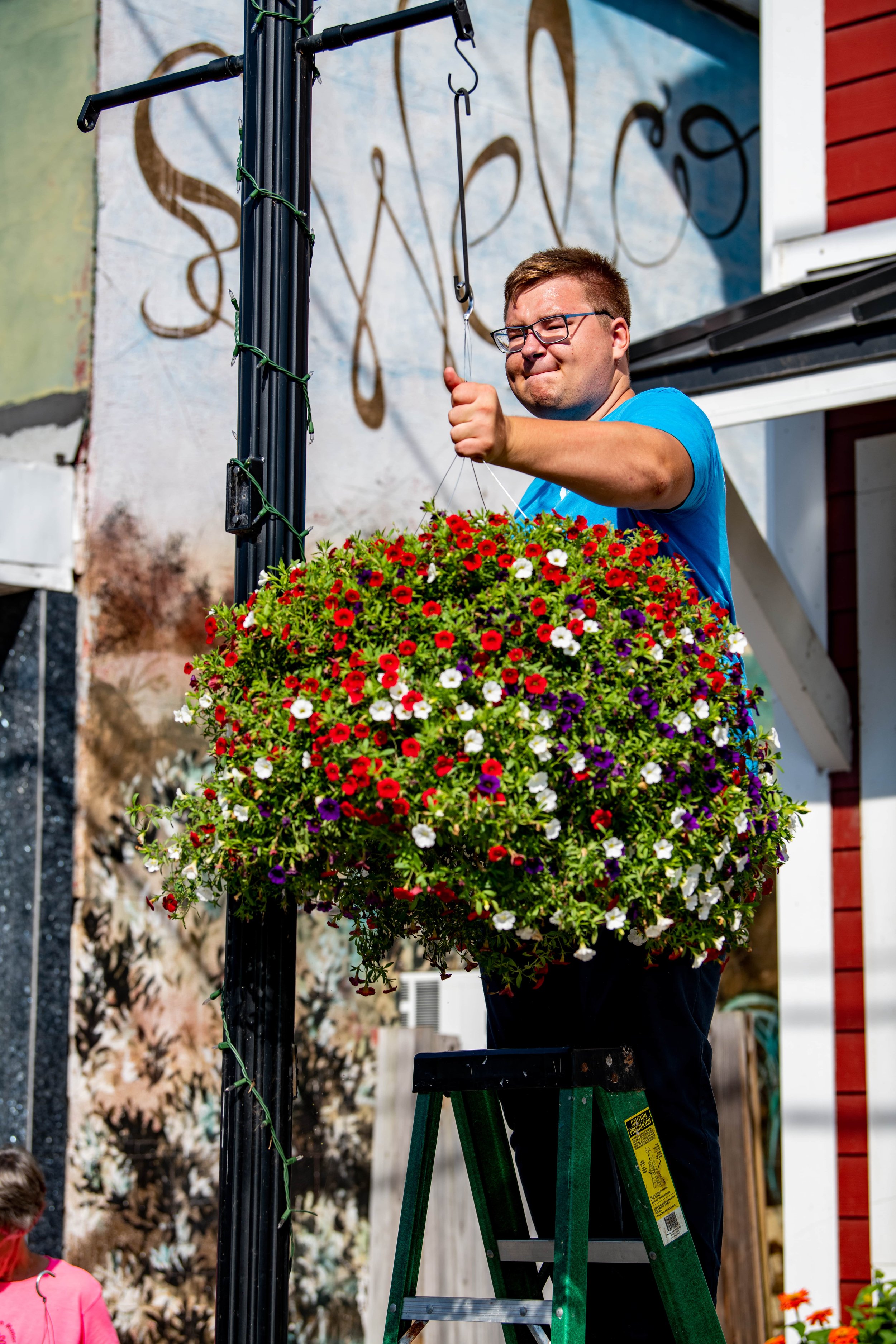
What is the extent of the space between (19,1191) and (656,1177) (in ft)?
6.17

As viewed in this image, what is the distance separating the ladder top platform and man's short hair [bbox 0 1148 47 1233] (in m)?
1.54

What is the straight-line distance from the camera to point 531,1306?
198 centimetres

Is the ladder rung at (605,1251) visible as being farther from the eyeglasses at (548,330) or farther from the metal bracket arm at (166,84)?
the metal bracket arm at (166,84)

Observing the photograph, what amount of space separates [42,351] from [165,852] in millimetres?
3488

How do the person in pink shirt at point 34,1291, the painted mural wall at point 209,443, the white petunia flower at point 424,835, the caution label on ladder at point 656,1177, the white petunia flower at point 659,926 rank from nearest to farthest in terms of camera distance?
the white petunia flower at point 424,835, the white petunia flower at point 659,926, the caution label on ladder at point 656,1177, the person in pink shirt at point 34,1291, the painted mural wall at point 209,443

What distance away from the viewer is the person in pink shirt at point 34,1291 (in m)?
3.27

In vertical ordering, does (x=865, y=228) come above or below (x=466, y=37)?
above

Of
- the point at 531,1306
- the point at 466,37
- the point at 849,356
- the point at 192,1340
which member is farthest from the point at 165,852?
the point at 192,1340

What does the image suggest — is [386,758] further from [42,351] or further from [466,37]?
[42,351]

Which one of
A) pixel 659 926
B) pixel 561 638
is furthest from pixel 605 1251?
pixel 561 638

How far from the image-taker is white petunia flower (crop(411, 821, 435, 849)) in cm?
178

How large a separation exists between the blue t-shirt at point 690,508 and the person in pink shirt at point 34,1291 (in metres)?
2.09

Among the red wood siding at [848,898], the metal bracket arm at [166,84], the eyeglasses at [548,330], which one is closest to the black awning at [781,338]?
the red wood siding at [848,898]

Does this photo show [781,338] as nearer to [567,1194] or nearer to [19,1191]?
[567,1194]
